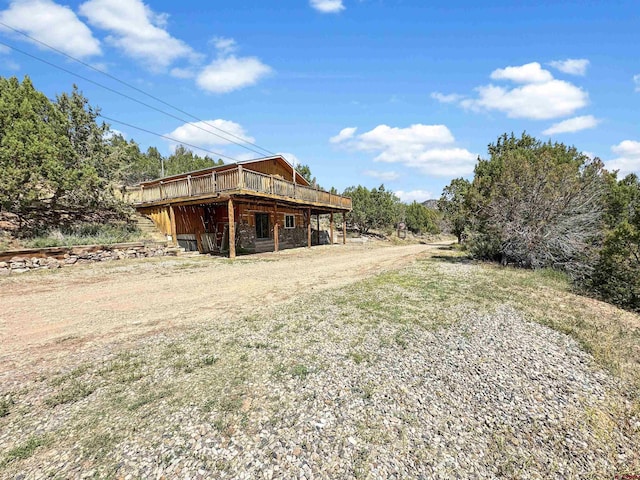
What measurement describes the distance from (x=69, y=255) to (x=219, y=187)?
19.7ft

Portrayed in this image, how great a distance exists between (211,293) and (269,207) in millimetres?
12012

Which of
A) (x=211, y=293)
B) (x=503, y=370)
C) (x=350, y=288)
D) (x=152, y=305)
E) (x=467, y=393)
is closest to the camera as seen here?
(x=467, y=393)

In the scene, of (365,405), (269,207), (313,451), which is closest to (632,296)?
(365,405)

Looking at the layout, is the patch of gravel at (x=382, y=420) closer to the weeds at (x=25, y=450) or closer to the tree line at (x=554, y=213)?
the weeds at (x=25, y=450)

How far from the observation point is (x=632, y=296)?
24.5 ft

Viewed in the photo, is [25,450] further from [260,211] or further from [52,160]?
[260,211]

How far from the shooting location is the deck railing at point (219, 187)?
1310 centimetres

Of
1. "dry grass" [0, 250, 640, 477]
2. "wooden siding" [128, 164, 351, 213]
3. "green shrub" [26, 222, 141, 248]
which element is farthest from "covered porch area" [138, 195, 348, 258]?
"dry grass" [0, 250, 640, 477]

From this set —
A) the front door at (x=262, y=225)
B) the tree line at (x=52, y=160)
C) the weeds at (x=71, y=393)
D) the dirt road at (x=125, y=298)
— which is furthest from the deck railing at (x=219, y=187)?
the weeds at (x=71, y=393)

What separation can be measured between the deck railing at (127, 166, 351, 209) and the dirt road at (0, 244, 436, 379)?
3.82m

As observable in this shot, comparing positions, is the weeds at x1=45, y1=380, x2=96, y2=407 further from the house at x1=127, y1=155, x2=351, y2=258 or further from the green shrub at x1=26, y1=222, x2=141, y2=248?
the house at x1=127, y1=155, x2=351, y2=258

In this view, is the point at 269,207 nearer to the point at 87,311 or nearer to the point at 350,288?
the point at 350,288

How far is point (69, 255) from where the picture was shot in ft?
34.0

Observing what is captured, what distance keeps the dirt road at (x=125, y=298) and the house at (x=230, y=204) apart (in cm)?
385
